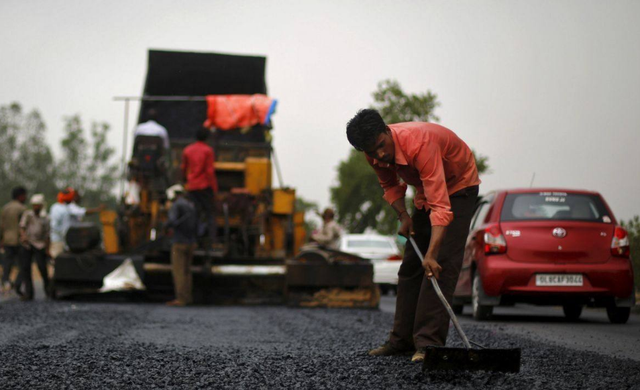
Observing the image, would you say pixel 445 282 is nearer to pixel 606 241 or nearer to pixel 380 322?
pixel 380 322

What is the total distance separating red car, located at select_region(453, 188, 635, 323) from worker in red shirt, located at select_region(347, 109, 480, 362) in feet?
15.0

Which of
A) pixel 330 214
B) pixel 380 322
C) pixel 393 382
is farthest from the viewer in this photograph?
pixel 330 214

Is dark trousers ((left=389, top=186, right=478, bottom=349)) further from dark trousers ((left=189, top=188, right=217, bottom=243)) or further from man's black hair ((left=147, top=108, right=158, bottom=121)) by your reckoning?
man's black hair ((left=147, top=108, right=158, bottom=121))

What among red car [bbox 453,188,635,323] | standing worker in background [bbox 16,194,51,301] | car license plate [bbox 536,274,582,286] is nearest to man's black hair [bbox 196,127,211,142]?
standing worker in background [bbox 16,194,51,301]

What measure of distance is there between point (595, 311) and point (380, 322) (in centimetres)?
538

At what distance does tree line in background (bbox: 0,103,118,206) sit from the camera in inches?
3265

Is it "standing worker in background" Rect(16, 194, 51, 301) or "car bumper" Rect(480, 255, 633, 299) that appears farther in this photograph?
"standing worker in background" Rect(16, 194, 51, 301)

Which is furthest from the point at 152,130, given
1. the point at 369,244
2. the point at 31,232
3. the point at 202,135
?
the point at 369,244

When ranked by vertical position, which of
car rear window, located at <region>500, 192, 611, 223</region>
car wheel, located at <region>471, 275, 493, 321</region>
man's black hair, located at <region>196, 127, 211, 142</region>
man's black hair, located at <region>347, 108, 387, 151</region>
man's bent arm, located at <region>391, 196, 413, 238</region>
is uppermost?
man's black hair, located at <region>196, 127, 211, 142</region>

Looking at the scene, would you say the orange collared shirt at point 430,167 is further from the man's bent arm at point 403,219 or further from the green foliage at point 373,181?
the green foliage at point 373,181

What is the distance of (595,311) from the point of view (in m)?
14.3

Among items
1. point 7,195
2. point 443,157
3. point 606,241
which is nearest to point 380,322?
point 606,241

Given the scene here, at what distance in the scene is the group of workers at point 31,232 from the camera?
1480 cm

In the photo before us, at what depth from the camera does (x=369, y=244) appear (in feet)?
70.9
